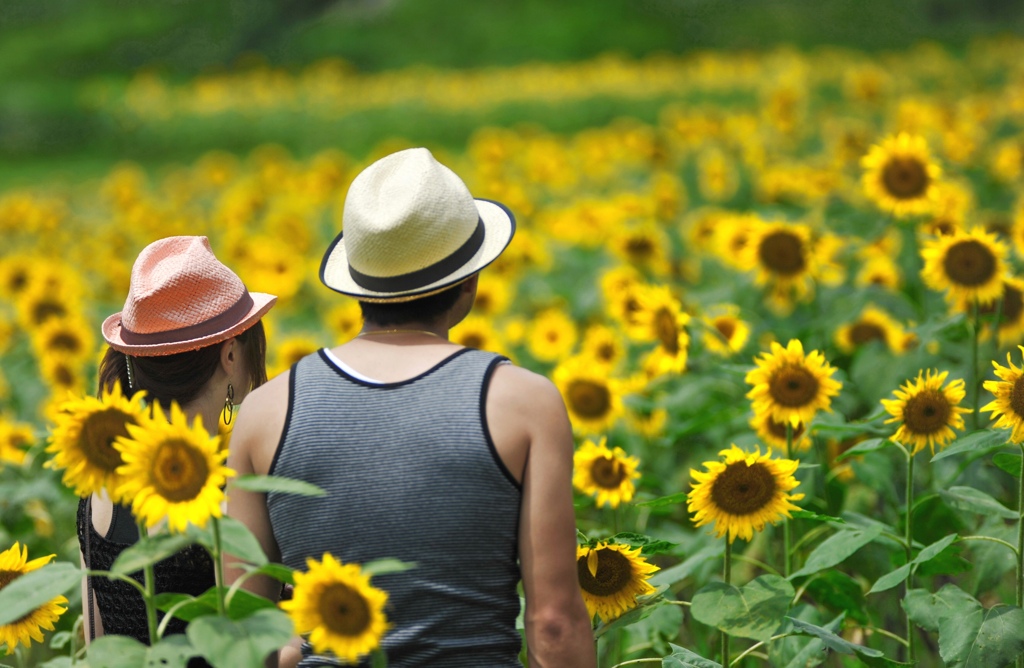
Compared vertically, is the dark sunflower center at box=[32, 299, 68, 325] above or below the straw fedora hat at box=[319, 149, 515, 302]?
below

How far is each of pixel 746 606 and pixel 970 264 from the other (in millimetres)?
1438

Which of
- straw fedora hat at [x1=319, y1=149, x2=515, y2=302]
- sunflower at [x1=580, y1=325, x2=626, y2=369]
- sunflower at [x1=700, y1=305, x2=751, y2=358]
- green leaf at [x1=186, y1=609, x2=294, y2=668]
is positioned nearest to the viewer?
green leaf at [x1=186, y1=609, x2=294, y2=668]

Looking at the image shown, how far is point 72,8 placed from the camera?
24.9m

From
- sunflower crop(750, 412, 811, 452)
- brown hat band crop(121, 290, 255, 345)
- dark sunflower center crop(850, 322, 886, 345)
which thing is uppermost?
brown hat band crop(121, 290, 255, 345)

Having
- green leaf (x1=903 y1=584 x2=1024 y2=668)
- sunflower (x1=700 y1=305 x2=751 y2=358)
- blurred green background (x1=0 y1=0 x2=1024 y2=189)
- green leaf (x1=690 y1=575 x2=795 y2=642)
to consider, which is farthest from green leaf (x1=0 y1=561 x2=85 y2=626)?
blurred green background (x1=0 y1=0 x2=1024 y2=189)

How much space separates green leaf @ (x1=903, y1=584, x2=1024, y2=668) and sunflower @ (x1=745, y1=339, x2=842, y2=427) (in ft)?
1.68

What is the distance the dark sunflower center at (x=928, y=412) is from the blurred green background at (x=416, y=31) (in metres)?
15.6

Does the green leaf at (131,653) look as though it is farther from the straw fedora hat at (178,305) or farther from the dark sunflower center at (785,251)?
the dark sunflower center at (785,251)

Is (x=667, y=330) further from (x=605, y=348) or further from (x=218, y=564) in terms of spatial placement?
(x=218, y=564)

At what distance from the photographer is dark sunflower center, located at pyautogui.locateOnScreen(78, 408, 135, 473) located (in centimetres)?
175

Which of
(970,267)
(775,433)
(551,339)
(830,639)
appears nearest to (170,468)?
(830,639)

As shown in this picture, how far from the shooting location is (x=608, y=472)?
2822 millimetres

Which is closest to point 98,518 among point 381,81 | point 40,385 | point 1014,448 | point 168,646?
point 168,646

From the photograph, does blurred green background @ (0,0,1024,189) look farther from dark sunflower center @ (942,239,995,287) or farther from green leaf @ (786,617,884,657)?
green leaf @ (786,617,884,657)
